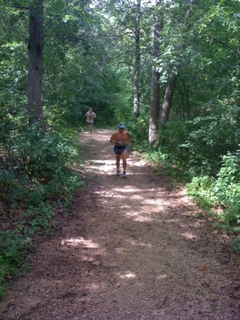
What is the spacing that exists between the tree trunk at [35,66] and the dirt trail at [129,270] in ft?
10.9

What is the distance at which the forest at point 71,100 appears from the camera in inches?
258

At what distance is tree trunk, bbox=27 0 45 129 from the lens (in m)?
9.27

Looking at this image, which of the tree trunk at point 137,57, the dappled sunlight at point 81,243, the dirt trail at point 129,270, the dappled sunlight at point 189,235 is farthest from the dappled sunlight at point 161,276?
the tree trunk at point 137,57

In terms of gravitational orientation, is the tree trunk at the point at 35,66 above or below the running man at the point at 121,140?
above

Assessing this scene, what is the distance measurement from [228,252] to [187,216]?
5.62 feet

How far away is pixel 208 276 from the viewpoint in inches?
183

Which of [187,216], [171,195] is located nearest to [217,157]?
[171,195]

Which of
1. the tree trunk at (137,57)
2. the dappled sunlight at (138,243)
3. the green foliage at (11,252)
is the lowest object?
the dappled sunlight at (138,243)

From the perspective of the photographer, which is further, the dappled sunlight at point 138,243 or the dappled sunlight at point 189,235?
the dappled sunlight at point 189,235

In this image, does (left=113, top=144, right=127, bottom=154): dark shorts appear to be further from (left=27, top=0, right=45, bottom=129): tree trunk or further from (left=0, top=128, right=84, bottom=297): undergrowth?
(left=27, top=0, right=45, bottom=129): tree trunk

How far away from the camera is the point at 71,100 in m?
14.5

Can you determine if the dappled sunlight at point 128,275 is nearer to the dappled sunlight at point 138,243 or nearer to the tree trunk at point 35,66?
the dappled sunlight at point 138,243

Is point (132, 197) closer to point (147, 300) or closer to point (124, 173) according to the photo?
point (124, 173)

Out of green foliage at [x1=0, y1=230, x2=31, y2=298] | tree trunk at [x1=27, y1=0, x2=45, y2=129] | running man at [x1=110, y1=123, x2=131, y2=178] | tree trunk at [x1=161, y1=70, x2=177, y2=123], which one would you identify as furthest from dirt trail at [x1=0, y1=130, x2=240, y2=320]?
tree trunk at [x1=161, y1=70, x2=177, y2=123]
